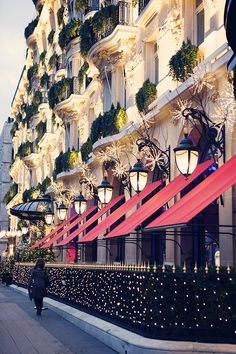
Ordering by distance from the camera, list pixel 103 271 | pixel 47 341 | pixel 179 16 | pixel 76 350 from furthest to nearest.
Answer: pixel 179 16 < pixel 103 271 < pixel 47 341 < pixel 76 350

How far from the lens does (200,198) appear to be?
422 inches

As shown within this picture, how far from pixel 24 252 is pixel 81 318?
17.6 meters

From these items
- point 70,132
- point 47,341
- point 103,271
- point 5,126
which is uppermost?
point 5,126

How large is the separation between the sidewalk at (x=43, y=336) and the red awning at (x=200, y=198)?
2.65 m

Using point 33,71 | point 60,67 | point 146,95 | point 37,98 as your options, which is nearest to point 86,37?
point 146,95

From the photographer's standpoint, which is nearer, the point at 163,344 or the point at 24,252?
the point at 163,344

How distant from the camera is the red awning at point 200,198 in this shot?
10.1 m

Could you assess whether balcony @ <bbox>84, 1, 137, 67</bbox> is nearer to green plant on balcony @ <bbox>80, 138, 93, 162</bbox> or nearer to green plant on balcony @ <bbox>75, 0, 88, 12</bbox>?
green plant on balcony @ <bbox>80, 138, 93, 162</bbox>

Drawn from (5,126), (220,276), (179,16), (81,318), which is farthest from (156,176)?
(5,126)

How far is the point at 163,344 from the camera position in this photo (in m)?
9.16

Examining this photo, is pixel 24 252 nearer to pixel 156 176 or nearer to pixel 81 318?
pixel 156 176

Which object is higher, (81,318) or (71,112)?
(71,112)

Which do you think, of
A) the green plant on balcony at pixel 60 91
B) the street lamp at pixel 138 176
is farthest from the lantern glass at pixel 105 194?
the green plant on balcony at pixel 60 91

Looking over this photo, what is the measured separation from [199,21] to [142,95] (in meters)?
3.25
